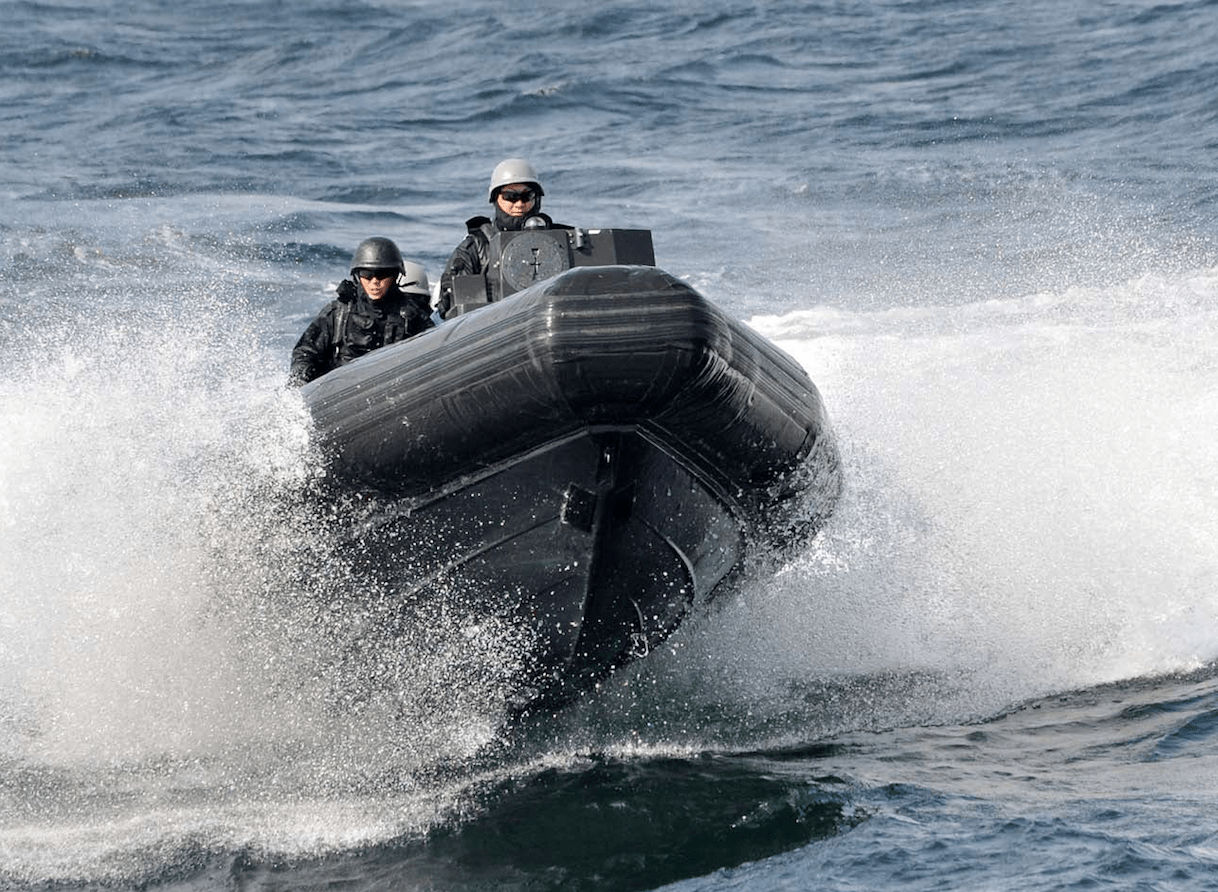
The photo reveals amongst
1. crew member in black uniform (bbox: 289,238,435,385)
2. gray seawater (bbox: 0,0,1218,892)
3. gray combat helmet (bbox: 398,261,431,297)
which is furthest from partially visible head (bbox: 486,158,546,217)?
gray seawater (bbox: 0,0,1218,892)

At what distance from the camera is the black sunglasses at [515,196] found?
6691mm

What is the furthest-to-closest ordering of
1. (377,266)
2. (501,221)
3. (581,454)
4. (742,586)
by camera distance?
(501,221)
(377,266)
(742,586)
(581,454)

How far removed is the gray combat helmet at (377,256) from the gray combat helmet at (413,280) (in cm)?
23

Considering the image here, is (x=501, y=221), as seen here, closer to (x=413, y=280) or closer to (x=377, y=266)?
(x=413, y=280)

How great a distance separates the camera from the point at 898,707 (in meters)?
5.82

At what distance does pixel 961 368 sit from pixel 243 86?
11.0 metres

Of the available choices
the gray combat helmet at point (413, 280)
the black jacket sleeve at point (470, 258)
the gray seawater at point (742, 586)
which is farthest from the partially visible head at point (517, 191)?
the gray seawater at point (742, 586)

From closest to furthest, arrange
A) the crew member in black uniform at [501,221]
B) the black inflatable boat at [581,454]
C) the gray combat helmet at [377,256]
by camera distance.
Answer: the black inflatable boat at [581,454], the gray combat helmet at [377,256], the crew member in black uniform at [501,221]

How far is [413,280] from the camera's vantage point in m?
6.69

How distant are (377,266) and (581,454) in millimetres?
1780

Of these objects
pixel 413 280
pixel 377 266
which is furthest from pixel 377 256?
pixel 413 280

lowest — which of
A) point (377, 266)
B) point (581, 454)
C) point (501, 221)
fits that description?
point (581, 454)

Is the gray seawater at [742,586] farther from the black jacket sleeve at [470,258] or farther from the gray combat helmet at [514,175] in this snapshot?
the gray combat helmet at [514,175]

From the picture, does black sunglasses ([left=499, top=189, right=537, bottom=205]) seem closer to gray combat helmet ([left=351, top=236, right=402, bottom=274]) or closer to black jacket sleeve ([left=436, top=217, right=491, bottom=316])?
black jacket sleeve ([left=436, top=217, right=491, bottom=316])
